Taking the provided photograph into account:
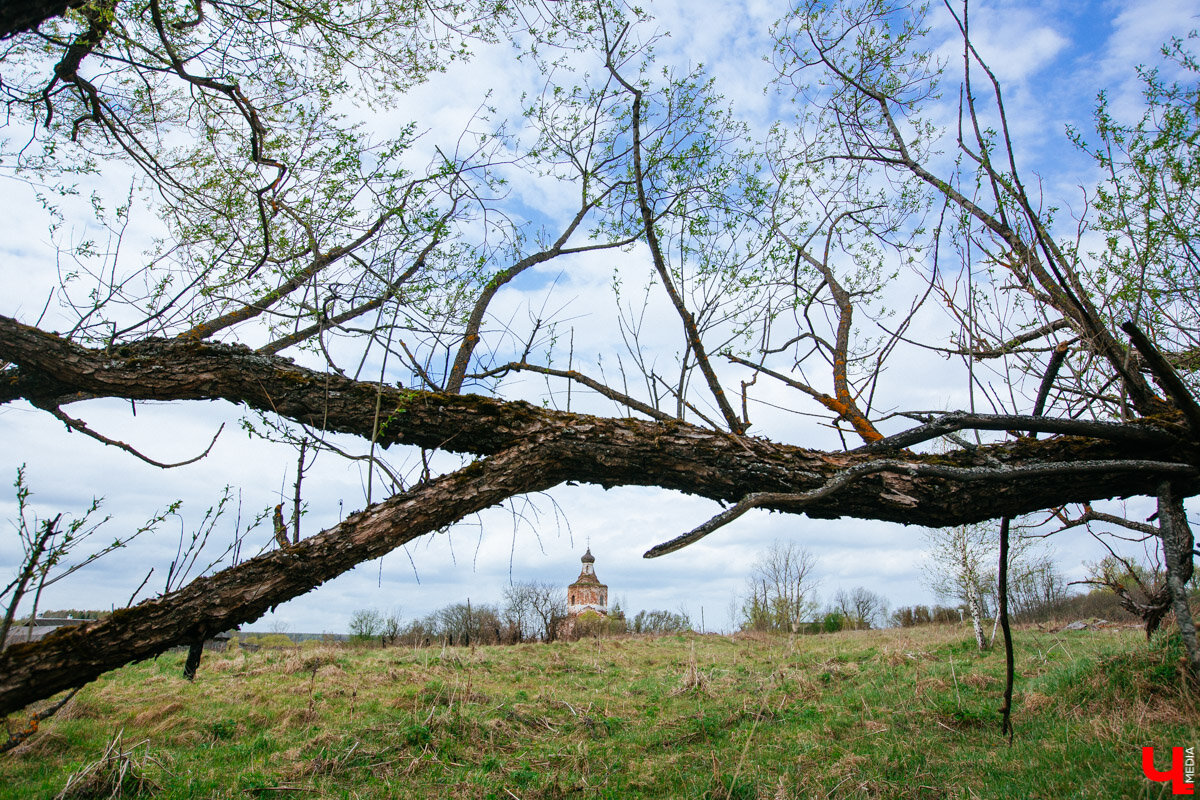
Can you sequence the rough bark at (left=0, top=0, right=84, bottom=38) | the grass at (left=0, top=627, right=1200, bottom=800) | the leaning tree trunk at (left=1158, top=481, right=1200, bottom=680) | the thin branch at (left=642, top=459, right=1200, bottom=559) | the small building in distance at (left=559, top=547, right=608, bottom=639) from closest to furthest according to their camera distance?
the rough bark at (left=0, top=0, right=84, bottom=38) → the thin branch at (left=642, top=459, right=1200, bottom=559) → the leaning tree trunk at (left=1158, top=481, right=1200, bottom=680) → the grass at (left=0, top=627, right=1200, bottom=800) → the small building in distance at (left=559, top=547, right=608, bottom=639)

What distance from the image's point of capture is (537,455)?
153 inches

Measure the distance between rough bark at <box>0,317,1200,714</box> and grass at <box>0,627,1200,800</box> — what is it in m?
1.59

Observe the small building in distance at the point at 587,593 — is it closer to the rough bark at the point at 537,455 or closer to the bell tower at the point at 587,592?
the bell tower at the point at 587,592

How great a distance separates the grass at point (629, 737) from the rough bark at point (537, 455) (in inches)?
62.5

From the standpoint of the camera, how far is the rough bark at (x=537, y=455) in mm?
3588

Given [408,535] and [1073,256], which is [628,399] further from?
[1073,256]

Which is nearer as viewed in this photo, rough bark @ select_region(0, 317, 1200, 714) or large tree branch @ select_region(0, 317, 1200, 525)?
rough bark @ select_region(0, 317, 1200, 714)

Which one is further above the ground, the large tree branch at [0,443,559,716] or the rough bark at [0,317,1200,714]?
the rough bark at [0,317,1200,714]

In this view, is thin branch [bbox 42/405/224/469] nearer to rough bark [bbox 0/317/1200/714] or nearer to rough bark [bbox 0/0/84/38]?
rough bark [bbox 0/317/1200/714]

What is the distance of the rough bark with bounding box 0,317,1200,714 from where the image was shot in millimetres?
3588

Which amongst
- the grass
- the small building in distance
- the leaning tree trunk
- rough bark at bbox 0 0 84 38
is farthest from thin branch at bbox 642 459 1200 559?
the small building in distance

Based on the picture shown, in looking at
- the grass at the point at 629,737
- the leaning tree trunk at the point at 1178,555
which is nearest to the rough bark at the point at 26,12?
the grass at the point at 629,737

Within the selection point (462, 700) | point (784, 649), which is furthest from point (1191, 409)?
point (784, 649)

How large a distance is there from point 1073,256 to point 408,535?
4.97 m
